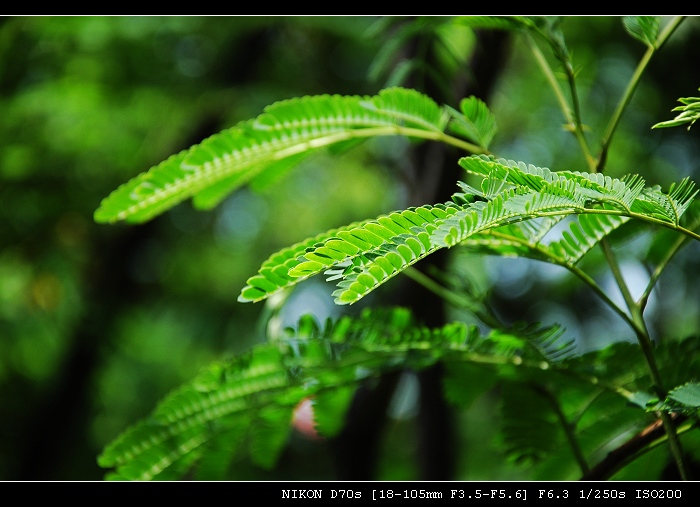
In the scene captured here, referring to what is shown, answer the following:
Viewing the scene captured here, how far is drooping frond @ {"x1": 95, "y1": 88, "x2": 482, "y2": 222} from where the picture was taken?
0.72 metres

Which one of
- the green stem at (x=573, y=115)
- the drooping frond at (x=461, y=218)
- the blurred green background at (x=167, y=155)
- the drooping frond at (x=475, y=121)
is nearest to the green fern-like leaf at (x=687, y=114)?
the drooping frond at (x=461, y=218)

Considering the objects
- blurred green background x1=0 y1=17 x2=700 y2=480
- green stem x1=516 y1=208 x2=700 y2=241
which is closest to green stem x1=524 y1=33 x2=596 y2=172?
green stem x1=516 y1=208 x2=700 y2=241

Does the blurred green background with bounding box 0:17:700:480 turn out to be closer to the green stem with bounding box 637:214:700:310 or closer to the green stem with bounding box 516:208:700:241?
the green stem with bounding box 637:214:700:310

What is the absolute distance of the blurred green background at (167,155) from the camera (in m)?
1.90

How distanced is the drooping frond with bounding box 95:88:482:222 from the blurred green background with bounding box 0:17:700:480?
658mm

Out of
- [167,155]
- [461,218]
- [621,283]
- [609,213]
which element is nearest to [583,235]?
[621,283]

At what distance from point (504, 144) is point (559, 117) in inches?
13.2

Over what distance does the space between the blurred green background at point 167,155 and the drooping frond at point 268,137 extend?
66 cm

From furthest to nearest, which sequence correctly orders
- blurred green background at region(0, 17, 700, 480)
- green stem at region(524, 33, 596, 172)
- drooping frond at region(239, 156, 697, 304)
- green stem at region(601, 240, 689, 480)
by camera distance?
blurred green background at region(0, 17, 700, 480) → green stem at region(524, 33, 596, 172) → green stem at region(601, 240, 689, 480) → drooping frond at region(239, 156, 697, 304)

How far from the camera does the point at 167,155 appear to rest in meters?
2.32

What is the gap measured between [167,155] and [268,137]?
5.58 ft
